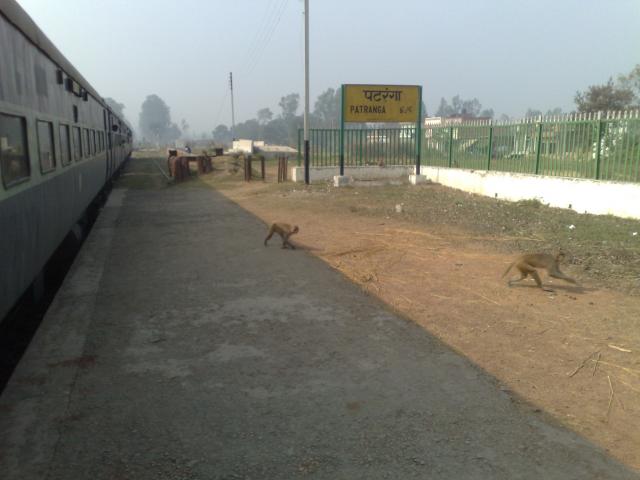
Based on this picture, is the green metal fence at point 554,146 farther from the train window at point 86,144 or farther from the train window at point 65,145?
the train window at point 86,144

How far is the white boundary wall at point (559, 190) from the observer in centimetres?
1045

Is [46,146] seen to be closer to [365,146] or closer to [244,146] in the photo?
[365,146]

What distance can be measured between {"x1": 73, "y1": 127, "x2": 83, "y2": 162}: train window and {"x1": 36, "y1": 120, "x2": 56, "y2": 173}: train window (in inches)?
80.2

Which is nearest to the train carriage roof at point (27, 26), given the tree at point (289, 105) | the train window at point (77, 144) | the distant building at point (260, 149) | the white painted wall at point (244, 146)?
the train window at point (77, 144)

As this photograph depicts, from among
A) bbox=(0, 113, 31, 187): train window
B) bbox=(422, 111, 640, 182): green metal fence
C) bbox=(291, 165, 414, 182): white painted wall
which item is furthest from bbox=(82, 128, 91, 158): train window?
bbox=(422, 111, 640, 182): green metal fence

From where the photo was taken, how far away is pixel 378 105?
18031 mm

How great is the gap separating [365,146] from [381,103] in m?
1.88

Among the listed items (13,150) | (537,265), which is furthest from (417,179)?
(13,150)

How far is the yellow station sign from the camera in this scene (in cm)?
1775

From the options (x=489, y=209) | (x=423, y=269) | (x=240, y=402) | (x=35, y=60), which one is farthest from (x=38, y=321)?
(x=489, y=209)

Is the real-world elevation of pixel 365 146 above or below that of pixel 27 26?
below

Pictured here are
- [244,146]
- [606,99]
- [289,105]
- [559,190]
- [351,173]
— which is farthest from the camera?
[289,105]

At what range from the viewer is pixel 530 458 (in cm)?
280

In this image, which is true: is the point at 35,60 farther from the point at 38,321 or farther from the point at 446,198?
the point at 446,198
